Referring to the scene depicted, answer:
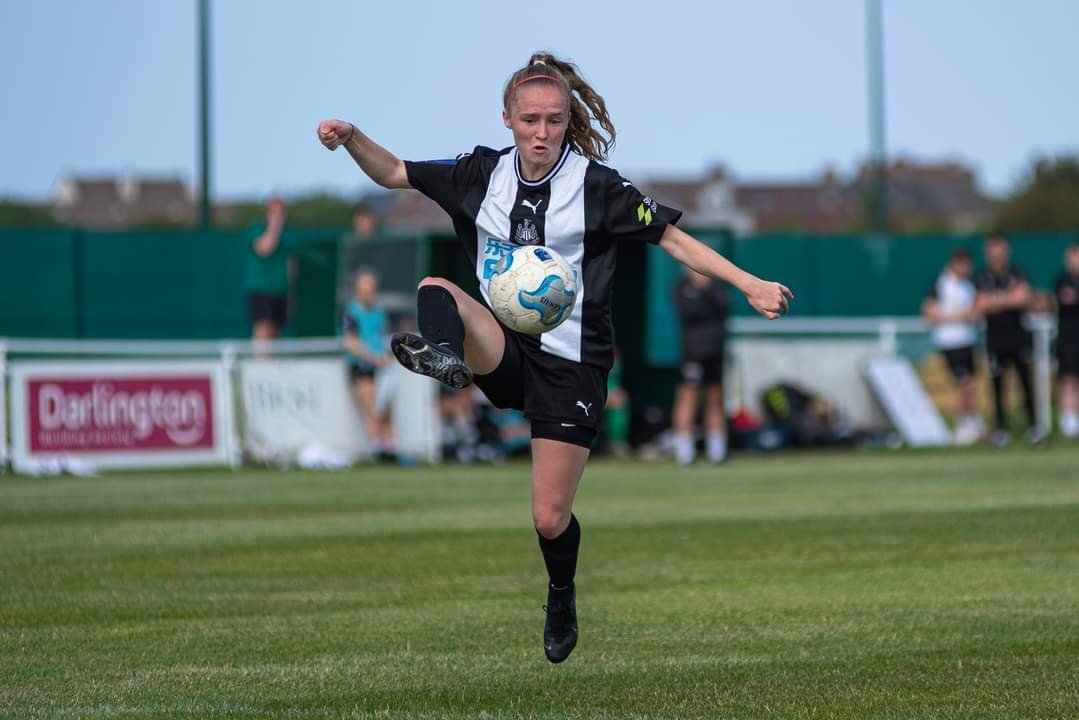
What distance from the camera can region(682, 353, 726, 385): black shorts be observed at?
1747 centimetres

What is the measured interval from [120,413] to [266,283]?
8.85 ft

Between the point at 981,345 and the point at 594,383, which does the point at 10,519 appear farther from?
the point at 981,345

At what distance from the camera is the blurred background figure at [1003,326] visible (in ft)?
65.1

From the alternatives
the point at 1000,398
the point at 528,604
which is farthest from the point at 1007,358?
the point at 528,604

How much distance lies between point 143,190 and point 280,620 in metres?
145

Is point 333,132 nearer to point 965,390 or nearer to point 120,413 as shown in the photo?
point 120,413

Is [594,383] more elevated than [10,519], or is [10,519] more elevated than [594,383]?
[594,383]

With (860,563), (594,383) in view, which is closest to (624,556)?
(860,563)

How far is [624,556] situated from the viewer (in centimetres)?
987

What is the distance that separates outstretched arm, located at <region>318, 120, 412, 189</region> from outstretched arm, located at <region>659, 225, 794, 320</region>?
1.08m

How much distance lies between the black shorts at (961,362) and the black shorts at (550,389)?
14.0m

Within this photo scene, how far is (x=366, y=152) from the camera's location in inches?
263

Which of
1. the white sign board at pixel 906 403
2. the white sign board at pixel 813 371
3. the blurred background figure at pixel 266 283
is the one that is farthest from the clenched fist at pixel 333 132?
the white sign board at pixel 906 403

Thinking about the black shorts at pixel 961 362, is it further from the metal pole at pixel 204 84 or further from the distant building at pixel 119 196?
the distant building at pixel 119 196
